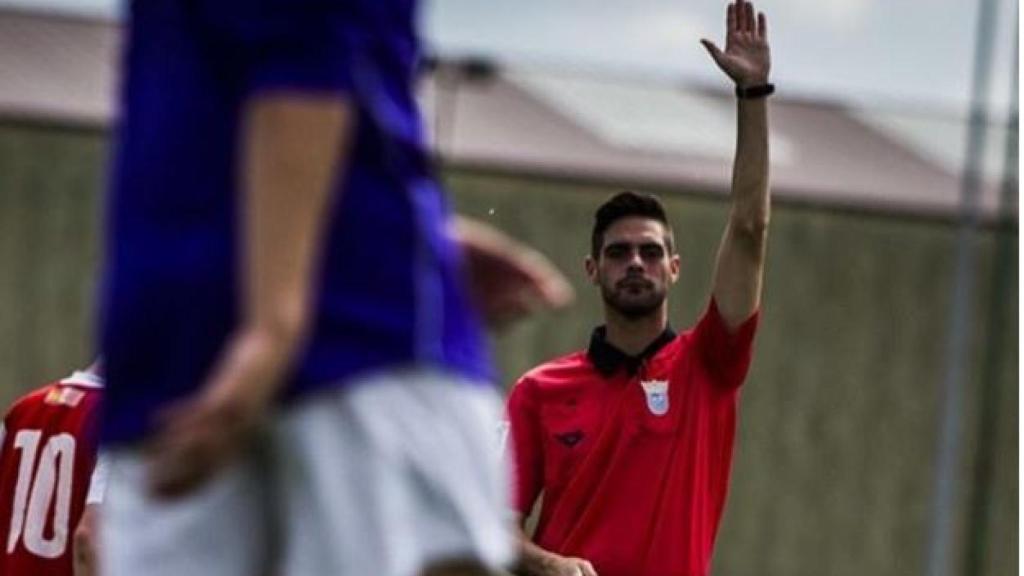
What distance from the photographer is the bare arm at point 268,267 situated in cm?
349

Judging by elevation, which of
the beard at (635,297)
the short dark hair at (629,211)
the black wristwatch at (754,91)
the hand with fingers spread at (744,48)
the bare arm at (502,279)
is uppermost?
the hand with fingers spread at (744,48)

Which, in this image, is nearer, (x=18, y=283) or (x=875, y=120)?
(x=18, y=283)

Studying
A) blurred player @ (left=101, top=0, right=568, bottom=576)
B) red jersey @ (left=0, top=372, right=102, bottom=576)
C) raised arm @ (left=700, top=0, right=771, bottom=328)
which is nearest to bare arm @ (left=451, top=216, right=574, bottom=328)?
blurred player @ (left=101, top=0, right=568, bottom=576)

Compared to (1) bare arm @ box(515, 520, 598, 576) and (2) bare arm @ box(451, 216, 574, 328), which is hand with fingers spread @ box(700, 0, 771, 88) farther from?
(2) bare arm @ box(451, 216, 574, 328)

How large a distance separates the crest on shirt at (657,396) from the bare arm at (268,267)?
4966 mm

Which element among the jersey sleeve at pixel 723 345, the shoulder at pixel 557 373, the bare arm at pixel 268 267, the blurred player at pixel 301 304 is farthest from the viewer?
the shoulder at pixel 557 373

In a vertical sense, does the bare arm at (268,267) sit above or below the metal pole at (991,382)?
above

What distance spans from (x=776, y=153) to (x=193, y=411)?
31.4 meters

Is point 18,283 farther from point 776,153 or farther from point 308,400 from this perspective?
point 308,400

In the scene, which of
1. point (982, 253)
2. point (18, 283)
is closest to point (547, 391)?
point (18, 283)

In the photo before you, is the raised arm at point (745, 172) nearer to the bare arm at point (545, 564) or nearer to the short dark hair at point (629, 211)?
the short dark hair at point (629, 211)

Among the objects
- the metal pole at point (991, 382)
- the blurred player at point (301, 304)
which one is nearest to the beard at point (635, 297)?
the blurred player at point (301, 304)

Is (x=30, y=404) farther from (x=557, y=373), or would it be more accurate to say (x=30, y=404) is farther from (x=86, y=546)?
(x=557, y=373)

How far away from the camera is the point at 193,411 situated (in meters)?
3.48
